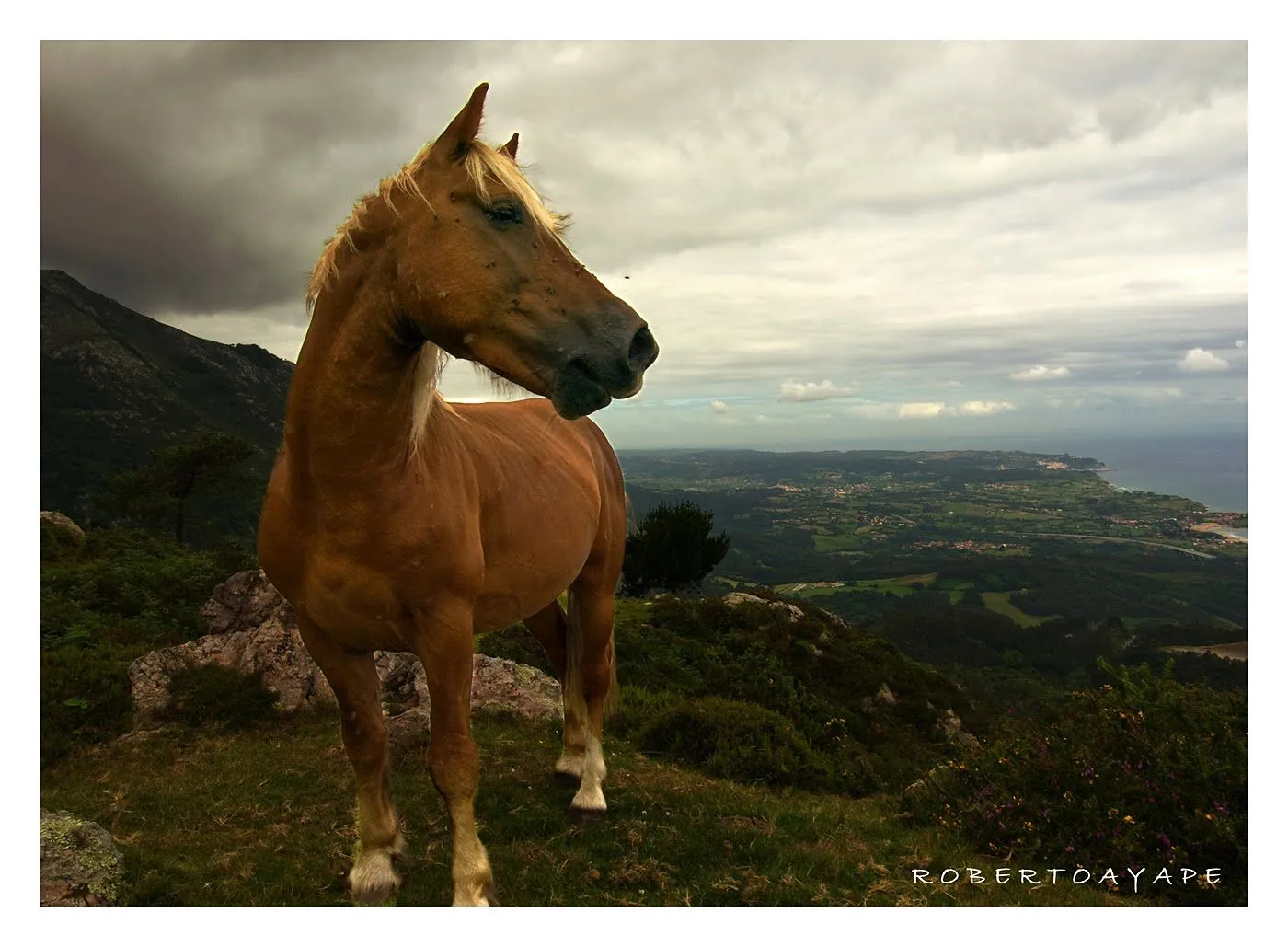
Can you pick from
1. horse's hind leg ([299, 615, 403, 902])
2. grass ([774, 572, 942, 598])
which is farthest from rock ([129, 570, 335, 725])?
grass ([774, 572, 942, 598])

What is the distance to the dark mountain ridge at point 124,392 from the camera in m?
47.1

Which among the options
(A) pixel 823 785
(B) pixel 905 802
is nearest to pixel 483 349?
(B) pixel 905 802

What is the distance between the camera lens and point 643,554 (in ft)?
89.4

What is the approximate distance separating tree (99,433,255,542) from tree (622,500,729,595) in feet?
54.7

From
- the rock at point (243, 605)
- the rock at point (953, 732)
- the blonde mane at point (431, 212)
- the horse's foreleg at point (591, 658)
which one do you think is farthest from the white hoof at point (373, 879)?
the rock at point (953, 732)

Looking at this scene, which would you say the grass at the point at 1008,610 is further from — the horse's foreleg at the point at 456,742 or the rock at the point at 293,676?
the horse's foreleg at the point at 456,742

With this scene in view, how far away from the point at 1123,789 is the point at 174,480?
30.8 meters

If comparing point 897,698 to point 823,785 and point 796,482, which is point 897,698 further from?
point 796,482

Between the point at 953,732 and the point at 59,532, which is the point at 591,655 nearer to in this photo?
the point at 953,732

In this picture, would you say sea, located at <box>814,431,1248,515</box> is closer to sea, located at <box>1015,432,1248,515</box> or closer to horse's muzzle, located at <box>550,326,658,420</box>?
sea, located at <box>1015,432,1248,515</box>

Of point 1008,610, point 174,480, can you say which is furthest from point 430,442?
point 1008,610

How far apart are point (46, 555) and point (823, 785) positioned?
55.5ft

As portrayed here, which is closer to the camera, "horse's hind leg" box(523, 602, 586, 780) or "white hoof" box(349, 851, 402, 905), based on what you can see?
"white hoof" box(349, 851, 402, 905)

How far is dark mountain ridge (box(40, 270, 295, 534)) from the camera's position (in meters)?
47.1
